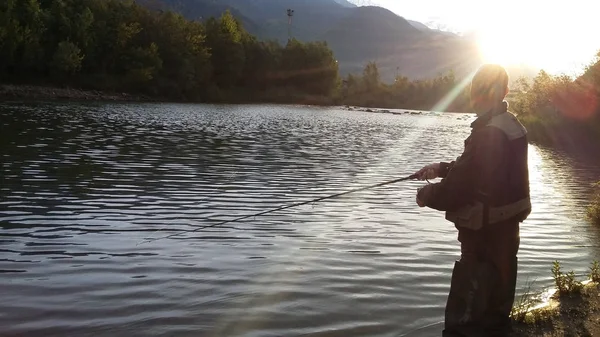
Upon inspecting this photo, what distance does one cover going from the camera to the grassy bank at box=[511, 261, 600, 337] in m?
6.36

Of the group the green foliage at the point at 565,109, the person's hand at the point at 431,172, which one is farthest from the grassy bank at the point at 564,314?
the green foliage at the point at 565,109

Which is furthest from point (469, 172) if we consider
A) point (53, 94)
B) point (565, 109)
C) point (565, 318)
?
point (53, 94)

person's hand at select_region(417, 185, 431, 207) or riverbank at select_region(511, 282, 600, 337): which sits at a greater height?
person's hand at select_region(417, 185, 431, 207)

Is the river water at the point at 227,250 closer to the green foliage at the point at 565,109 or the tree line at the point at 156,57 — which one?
the green foliage at the point at 565,109

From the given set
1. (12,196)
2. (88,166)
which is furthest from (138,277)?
(88,166)

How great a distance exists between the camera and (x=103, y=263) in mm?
9078

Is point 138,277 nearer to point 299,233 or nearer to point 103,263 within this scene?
point 103,263

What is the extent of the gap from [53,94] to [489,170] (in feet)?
277

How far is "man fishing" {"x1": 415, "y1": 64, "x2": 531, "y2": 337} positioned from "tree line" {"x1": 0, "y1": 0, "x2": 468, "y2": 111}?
284 feet

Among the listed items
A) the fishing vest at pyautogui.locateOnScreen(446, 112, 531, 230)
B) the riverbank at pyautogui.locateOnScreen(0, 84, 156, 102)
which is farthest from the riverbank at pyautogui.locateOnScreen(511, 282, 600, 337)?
the riverbank at pyautogui.locateOnScreen(0, 84, 156, 102)

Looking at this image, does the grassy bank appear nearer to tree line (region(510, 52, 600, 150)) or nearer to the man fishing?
the man fishing

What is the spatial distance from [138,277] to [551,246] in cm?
785

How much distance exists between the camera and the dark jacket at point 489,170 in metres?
5.73

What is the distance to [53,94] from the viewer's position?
81.7 metres
